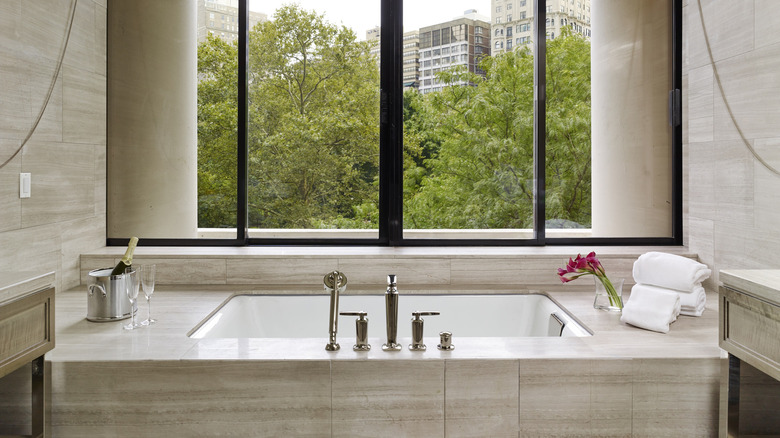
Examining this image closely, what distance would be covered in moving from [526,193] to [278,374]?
1.84 meters

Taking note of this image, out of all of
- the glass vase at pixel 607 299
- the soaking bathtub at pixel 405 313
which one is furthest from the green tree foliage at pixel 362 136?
the glass vase at pixel 607 299

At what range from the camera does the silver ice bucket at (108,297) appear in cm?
178

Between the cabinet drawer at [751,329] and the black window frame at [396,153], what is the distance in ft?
4.17

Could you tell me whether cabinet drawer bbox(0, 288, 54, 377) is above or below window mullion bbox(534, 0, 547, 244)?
below

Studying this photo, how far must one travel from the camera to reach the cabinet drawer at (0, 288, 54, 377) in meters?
1.19

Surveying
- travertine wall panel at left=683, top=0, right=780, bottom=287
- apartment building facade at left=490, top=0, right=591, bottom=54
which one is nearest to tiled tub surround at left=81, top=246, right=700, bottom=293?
travertine wall panel at left=683, top=0, right=780, bottom=287

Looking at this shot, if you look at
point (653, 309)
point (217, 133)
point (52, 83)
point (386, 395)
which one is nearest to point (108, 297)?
point (52, 83)

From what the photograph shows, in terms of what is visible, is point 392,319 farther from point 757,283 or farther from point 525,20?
point 525,20

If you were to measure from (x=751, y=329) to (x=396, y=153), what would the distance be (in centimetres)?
168

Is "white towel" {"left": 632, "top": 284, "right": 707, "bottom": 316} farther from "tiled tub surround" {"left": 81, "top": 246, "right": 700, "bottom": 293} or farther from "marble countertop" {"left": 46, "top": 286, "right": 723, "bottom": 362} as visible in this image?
"tiled tub surround" {"left": 81, "top": 246, "right": 700, "bottom": 293}

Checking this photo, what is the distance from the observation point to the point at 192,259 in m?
2.31

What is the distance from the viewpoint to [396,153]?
2586 mm

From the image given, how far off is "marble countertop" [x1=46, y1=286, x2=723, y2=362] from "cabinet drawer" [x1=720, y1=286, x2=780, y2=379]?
13 cm

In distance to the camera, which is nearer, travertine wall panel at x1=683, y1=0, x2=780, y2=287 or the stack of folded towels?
the stack of folded towels
